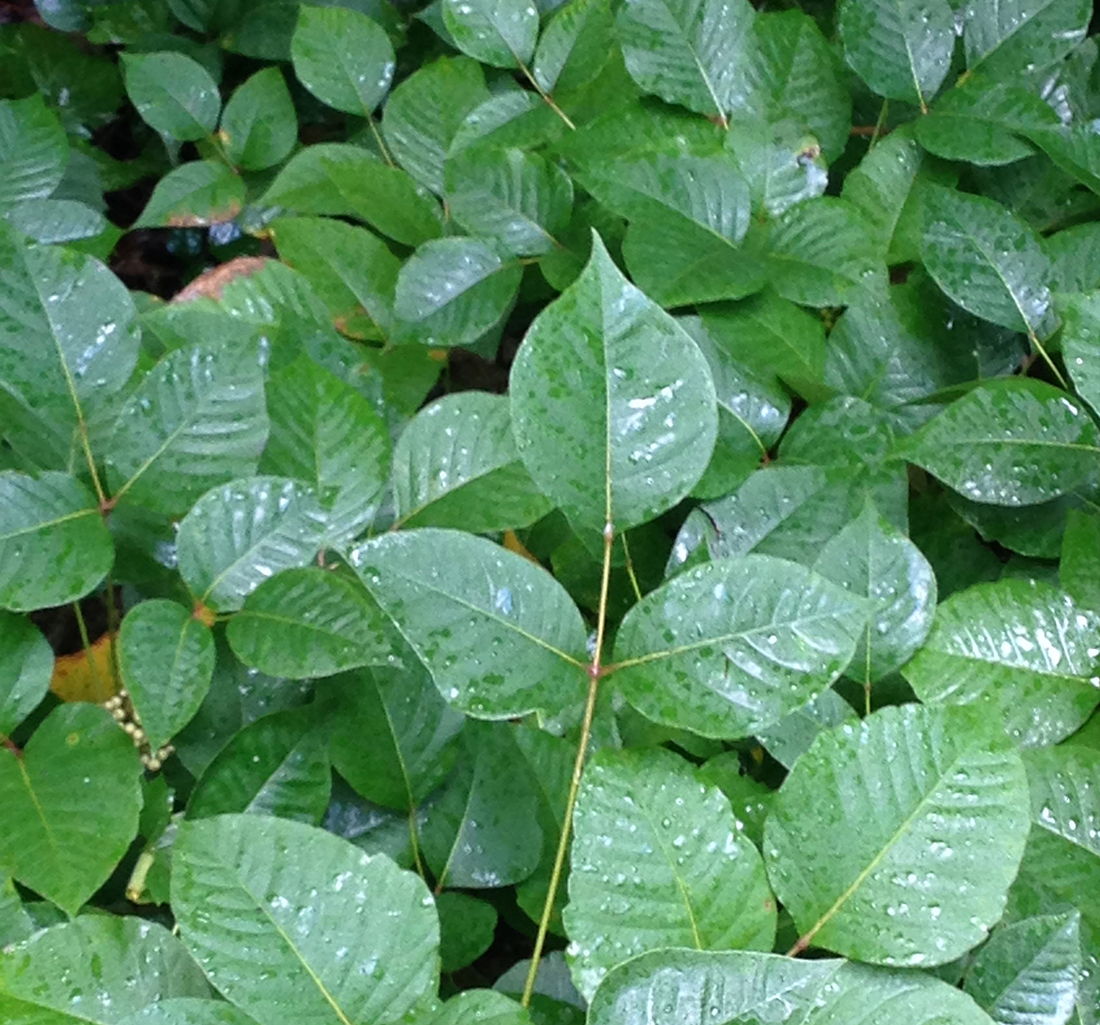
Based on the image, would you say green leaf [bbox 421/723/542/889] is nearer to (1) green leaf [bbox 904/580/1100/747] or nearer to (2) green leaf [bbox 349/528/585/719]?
(2) green leaf [bbox 349/528/585/719]

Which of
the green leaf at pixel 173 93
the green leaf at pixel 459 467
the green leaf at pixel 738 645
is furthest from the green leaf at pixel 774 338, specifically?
the green leaf at pixel 173 93

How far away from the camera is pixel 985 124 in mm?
957

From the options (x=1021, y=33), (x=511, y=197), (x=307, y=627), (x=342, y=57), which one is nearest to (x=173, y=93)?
(x=342, y=57)

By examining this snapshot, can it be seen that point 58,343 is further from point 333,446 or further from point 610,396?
point 610,396

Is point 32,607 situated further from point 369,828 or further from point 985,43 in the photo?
point 985,43

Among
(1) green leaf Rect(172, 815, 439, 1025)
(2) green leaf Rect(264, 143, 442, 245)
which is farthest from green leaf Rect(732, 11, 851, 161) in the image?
(1) green leaf Rect(172, 815, 439, 1025)

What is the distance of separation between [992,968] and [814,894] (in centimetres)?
12

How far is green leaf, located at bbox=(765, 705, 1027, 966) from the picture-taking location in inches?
21.9

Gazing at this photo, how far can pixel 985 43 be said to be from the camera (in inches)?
40.1

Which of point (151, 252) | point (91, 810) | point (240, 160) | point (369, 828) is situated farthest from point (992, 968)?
point (151, 252)

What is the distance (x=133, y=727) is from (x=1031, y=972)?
0.64 meters

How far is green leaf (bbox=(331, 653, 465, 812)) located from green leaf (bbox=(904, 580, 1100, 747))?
349 millimetres

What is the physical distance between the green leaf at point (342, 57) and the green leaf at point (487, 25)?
0.14m

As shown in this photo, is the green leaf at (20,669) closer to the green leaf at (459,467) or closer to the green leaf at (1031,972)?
the green leaf at (459,467)
